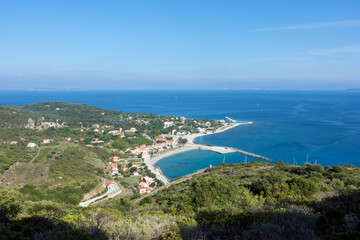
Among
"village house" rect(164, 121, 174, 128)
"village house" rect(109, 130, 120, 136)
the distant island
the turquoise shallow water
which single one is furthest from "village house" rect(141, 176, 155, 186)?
"village house" rect(164, 121, 174, 128)

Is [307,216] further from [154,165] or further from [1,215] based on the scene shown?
[154,165]

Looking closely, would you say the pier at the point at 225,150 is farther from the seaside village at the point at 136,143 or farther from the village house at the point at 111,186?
the village house at the point at 111,186

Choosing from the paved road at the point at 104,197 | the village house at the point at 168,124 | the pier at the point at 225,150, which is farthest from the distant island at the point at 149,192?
the village house at the point at 168,124

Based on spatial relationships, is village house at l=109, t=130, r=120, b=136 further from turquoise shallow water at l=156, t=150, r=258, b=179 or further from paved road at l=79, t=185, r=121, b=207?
paved road at l=79, t=185, r=121, b=207

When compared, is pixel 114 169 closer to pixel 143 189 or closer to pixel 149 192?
pixel 143 189

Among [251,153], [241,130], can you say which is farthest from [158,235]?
[241,130]

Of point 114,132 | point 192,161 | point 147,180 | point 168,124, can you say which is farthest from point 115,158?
point 168,124
